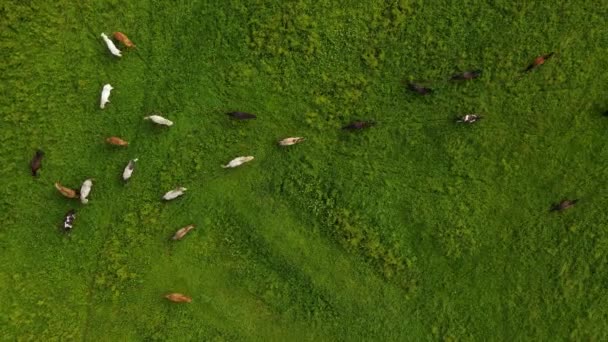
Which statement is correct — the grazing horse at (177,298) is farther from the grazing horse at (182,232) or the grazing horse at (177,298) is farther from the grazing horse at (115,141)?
the grazing horse at (115,141)

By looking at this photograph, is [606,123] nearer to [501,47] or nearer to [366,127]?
[501,47]

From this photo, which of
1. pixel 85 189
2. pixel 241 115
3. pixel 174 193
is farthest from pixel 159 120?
pixel 85 189

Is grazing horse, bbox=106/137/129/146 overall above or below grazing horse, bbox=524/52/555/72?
below

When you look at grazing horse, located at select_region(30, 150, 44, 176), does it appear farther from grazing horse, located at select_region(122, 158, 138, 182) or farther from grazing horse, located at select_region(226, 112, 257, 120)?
grazing horse, located at select_region(226, 112, 257, 120)

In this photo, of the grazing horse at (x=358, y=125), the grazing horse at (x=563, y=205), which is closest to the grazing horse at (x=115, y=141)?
the grazing horse at (x=358, y=125)

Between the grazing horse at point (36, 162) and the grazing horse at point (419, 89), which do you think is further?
the grazing horse at point (419, 89)

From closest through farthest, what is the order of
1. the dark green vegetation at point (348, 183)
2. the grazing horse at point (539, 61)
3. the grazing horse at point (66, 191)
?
the grazing horse at point (66, 191) → the grazing horse at point (539, 61) → the dark green vegetation at point (348, 183)

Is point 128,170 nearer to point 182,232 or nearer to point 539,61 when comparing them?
point 182,232

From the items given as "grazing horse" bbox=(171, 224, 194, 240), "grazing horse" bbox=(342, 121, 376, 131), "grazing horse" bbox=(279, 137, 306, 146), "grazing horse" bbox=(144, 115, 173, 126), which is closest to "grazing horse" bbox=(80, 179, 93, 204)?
"grazing horse" bbox=(144, 115, 173, 126)
